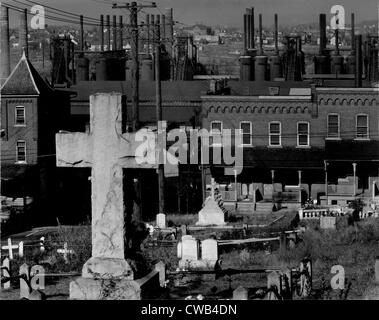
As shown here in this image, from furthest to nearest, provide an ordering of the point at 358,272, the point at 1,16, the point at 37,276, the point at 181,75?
1. the point at 181,75
2. the point at 1,16
3. the point at 358,272
4. the point at 37,276

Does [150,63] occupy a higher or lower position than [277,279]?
higher

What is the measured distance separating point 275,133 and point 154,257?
23.7 meters

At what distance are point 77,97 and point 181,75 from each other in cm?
1493

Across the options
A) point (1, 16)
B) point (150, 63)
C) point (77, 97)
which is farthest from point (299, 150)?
point (1, 16)

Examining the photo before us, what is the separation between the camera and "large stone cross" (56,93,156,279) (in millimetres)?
11258

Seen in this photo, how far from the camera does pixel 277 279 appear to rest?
13.0 meters

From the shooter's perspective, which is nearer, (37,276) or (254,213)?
(37,276)

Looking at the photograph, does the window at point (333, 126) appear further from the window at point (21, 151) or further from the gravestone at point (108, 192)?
the gravestone at point (108, 192)

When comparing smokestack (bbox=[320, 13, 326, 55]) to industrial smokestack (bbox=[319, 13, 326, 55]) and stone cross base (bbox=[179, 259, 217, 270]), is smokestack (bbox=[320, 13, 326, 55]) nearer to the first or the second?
industrial smokestack (bbox=[319, 13, 326, 55])

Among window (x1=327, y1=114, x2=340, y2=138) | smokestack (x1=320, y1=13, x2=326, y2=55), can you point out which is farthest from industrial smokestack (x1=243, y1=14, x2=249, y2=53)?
window (x1=327, y1=114, x2=340, y2=138)

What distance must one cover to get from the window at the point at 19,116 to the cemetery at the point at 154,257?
53.8 feet

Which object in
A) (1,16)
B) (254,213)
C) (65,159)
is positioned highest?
(1,16)

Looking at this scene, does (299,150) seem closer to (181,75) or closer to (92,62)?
(181,75)

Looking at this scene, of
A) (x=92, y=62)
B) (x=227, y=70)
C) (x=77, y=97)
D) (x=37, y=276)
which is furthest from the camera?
(x=227, y=70)
